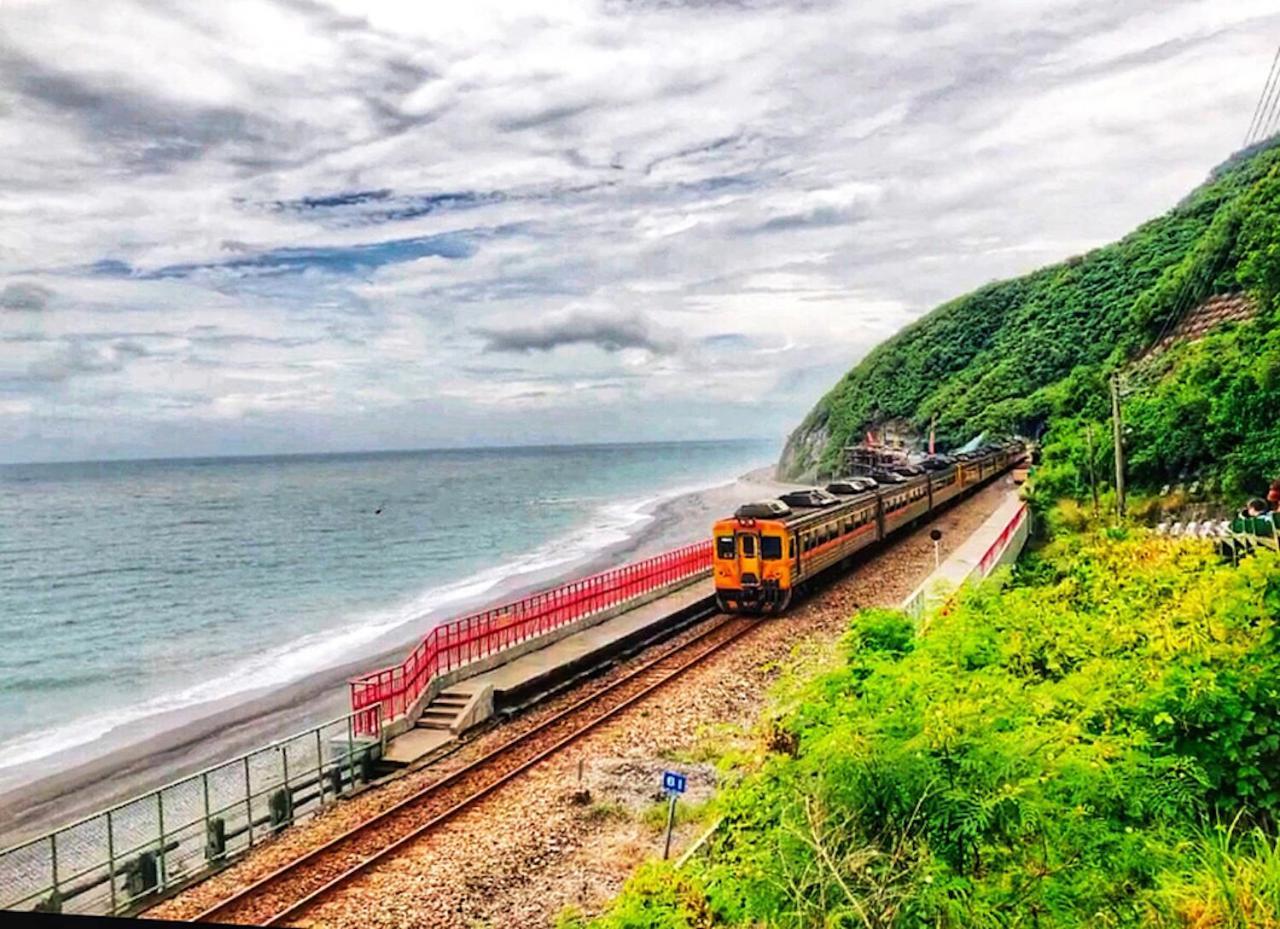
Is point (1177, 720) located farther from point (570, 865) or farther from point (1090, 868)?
point (570, 865)

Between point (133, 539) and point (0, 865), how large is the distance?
27.5 m

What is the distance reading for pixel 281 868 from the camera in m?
5.36

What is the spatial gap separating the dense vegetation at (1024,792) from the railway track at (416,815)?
2237 millimetres

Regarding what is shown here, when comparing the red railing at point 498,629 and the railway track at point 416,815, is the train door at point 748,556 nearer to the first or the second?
the red railing at point 498,629

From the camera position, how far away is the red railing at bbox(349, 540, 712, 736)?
7918 mm

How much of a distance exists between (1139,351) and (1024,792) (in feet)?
23.2

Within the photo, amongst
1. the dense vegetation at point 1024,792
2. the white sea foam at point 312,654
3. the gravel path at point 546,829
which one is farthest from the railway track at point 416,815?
the white sea foam at point 312,654

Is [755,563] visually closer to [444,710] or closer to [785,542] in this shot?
[785,542]

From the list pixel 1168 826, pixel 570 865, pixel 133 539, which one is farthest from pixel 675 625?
pixel 133 539

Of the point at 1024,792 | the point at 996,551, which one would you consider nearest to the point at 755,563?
the point at 996,551

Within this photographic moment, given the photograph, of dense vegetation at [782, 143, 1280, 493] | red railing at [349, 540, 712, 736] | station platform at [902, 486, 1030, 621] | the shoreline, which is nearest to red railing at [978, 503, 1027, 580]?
station platform at [902, 486, 1030, 621]

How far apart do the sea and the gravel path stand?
2196 mm

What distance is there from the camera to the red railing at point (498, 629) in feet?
26.0

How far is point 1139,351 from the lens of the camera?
8.38 meters
